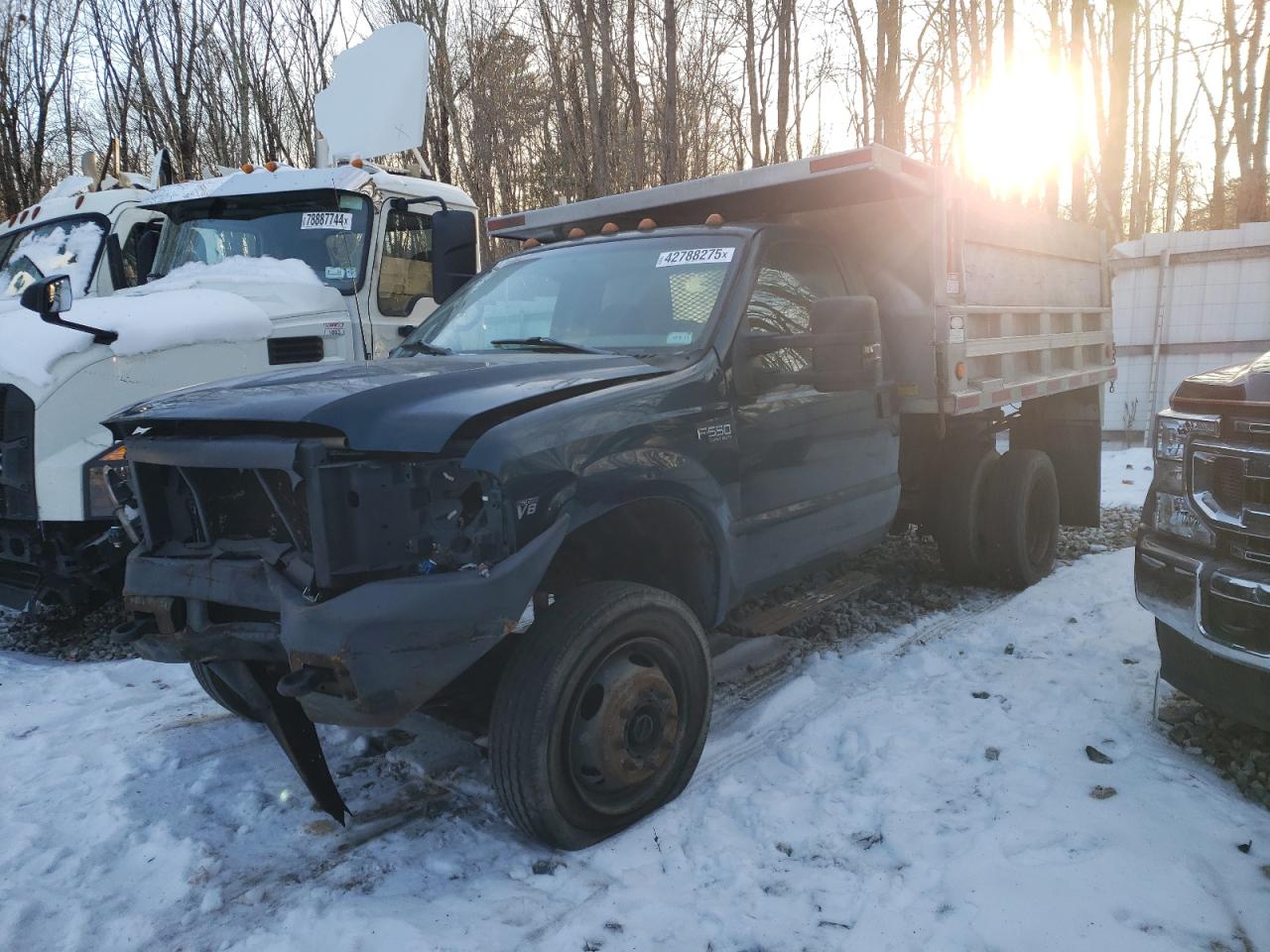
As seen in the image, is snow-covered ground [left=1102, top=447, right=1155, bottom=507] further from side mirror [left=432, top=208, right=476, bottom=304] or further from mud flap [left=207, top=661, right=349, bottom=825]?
mud flap [left=207, top=661, right=349, bottom=825]

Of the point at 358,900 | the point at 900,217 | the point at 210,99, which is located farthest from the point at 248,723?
the point at 210,99

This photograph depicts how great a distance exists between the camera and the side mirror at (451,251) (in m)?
5.95

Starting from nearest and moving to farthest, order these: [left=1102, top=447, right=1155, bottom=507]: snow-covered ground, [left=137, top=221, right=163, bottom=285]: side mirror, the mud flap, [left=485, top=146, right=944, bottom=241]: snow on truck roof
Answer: the mud flap, [left=485, top=146, right=944, bottom=241]: snow on truck roof, [left=137, top=221, right=163, bottom=285]: side mirror, [left=1102, top=447, right=1155, bottom=507]: snow-covered ground

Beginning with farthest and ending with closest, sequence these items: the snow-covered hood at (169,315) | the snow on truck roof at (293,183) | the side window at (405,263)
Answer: the side window at (405,263) < the snow on truck roof at (293,183) < the snow-covered hood at (169,315)

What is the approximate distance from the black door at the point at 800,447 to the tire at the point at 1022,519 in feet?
4.25

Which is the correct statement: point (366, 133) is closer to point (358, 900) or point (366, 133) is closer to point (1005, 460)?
point (1005, 460)

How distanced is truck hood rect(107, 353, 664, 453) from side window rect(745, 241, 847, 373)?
0.69m

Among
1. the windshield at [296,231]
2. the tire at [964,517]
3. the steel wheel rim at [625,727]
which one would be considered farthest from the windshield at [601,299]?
the tire at [964,517]

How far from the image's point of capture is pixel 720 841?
118 inches

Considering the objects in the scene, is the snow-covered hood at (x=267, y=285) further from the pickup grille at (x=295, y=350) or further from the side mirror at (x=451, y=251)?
the side mirror at (x=451, y=251)

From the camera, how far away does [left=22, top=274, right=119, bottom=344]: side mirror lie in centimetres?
474

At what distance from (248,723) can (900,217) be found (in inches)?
161

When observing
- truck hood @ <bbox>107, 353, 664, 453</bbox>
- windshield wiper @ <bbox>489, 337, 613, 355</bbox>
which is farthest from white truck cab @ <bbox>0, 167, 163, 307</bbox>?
truck hood @ <bbox>107, 353, 664, 453</bbox>

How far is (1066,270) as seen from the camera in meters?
6.43
